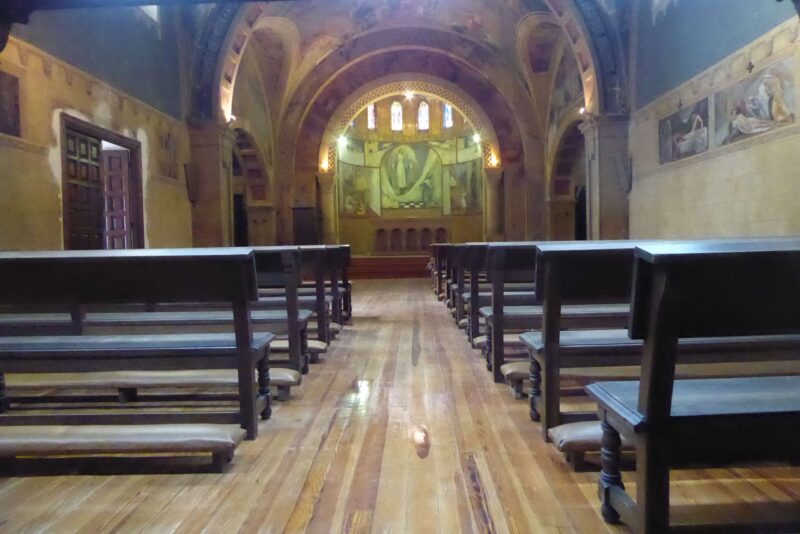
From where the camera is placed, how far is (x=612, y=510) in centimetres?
207

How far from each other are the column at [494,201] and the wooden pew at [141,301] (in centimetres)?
1582

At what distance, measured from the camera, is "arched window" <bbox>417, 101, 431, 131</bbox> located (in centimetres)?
2697

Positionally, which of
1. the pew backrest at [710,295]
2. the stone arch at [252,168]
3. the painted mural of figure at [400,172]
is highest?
the painted mural of figure at [400,172]

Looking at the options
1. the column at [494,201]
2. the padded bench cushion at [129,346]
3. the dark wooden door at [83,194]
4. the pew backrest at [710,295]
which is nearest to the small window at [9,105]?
the dark wooden door at [83,194]

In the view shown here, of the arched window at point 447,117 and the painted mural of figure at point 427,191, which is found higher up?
the arched window at point 447,117

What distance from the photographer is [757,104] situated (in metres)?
6.91

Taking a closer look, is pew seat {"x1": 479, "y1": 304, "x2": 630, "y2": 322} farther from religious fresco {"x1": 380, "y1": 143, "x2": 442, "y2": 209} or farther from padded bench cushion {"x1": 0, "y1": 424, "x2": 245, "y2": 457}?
religious fresco {"x1": 380, "y1": 143, "x2": 442, "y2": 209}

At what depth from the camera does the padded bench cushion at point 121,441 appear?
8.35 ft

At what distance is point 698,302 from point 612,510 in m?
0.95

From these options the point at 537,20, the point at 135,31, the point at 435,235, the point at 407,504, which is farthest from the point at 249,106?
the point at 407,504

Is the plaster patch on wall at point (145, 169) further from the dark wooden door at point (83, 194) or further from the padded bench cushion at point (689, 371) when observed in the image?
the padded bench cushion at point (689, 371)

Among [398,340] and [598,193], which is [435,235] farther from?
[398,340]

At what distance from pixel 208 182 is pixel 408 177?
52.7ft

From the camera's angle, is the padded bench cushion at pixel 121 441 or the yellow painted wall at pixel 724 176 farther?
the yellow painted wall at pixel 724 176
